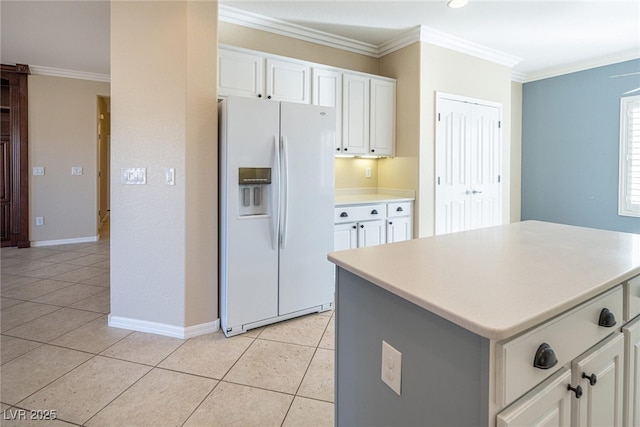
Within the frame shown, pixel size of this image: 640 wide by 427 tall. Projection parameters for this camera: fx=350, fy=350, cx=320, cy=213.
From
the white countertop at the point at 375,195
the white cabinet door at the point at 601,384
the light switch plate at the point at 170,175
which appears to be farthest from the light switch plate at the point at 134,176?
the white cabinet door at the point at 601,384

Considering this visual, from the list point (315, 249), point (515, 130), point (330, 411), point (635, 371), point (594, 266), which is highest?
point (515, 130)

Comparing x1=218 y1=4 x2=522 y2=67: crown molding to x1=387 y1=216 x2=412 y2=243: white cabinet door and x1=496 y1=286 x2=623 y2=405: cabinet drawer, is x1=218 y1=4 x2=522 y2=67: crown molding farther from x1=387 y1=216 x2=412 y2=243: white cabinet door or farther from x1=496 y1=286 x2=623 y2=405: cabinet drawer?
x1=496 y1=286 x2=623 y2=405: cabinet drawer

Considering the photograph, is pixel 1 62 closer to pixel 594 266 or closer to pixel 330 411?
pixel 330 411

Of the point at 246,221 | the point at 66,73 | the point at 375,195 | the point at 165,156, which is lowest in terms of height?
the point at 246,221

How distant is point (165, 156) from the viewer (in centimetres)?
247

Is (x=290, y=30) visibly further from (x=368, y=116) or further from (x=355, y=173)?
(x=355, y=173)

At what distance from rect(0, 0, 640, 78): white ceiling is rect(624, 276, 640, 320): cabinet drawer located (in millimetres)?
2820

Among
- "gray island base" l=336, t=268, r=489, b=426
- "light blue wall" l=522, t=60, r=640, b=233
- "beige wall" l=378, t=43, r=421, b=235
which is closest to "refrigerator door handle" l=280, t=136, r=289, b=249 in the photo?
"gray island base" l=336, t=268, r=489, b=426

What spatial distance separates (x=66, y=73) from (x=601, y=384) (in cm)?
689

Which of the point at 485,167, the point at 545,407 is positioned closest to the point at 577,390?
the point at 545,407

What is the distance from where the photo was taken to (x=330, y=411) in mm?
1751

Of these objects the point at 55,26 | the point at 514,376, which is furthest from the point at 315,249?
the point at 55,26

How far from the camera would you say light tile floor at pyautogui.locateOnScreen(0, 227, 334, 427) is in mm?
1723

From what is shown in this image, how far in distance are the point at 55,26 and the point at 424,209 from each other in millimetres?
4398
